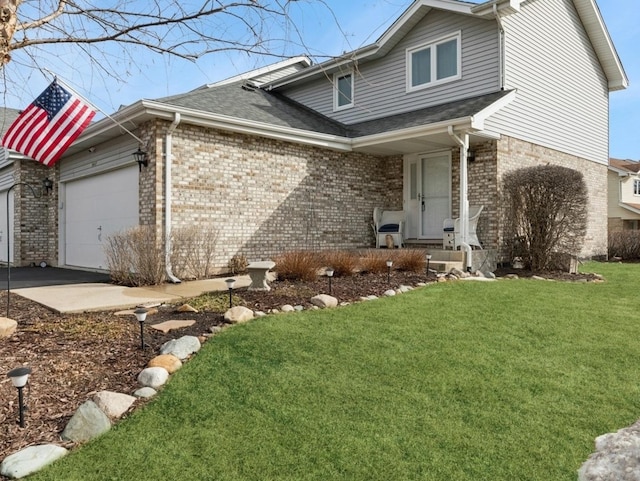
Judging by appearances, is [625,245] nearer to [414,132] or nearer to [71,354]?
[414,132]

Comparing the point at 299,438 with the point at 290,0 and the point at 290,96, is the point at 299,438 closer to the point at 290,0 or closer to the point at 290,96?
the point at 290,0

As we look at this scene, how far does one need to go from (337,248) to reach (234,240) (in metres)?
2.85

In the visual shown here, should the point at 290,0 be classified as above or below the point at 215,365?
above

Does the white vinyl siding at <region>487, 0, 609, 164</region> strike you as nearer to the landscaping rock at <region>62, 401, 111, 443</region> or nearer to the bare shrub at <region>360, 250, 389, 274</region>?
the bare shrub at <region>360, 250, 389, 274</region>

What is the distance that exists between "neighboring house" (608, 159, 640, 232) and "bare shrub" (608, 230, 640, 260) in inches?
515

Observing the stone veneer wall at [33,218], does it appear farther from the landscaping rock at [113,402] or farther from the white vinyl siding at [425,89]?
the landscaping rock at [113,402]

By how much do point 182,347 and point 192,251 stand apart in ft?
15.5

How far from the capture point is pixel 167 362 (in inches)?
149

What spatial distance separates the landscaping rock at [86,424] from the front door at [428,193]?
9.62m

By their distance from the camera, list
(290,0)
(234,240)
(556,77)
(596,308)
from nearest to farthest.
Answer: (290,0) → (596,308) → (234,240) → (556,77)

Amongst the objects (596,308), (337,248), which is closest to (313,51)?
(596,308)

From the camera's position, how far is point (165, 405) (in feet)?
10.4

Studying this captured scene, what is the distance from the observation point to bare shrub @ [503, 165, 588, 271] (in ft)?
30.5

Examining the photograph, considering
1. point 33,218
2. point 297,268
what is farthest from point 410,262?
point 33,218
